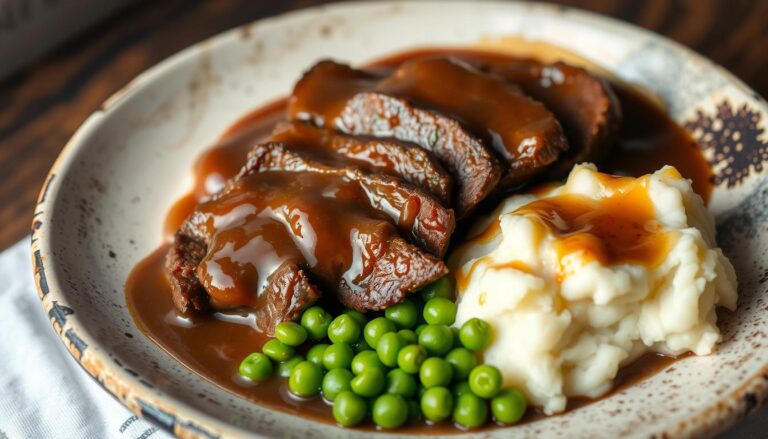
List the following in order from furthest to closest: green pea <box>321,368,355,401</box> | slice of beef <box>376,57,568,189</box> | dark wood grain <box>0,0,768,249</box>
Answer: dark wood grain <box>0,0,768,249</box> → slice of beef <box>376,57,568,189</box> → green pea <box>321,368,355,401</box>

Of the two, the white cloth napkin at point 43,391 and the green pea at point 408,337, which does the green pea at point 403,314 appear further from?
the white cloth napkin at point 43,391

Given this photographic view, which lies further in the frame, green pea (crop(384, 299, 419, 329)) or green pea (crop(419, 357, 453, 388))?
green pea (crop(384, 299, 419, 329))

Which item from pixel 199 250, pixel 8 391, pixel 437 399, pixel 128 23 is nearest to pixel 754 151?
pixel 437 399

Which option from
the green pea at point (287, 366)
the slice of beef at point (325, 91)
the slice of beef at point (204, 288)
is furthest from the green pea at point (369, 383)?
the slice of beef at point (325, 91)

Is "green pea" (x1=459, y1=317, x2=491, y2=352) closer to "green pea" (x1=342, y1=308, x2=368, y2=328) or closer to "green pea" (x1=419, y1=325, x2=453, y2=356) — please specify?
"green pea" (x1=419, y1=325, x2=453, y2=356)

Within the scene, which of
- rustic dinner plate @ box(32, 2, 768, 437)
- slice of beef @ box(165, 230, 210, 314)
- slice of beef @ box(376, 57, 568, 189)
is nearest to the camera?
rustic dinner plate @ box(32, 2, 768, 437)

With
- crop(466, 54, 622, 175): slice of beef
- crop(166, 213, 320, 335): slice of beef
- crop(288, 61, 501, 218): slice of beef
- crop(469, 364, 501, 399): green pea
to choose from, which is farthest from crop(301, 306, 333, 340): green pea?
crop(466, 54, 622, 175): slice of beef

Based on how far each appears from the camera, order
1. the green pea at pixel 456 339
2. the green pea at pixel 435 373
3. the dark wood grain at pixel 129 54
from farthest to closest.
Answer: the dark wood grain at pixel 129 54
the green pea at pixel 456 339
the green pea at pixel 435 373
